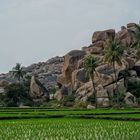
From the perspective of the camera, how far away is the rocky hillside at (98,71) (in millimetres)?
105250

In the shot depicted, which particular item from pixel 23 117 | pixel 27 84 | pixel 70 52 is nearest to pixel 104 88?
pixel 70 52

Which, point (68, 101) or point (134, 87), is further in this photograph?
point (68, 101)

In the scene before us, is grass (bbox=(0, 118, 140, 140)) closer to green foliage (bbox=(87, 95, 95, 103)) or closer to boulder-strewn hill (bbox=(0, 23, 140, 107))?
boulder-strewn hill (bbox=(0, 23, 140, 107))

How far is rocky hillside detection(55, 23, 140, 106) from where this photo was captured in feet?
345

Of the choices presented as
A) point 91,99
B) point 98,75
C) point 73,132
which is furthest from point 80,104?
point 73,132

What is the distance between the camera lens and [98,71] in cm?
10975

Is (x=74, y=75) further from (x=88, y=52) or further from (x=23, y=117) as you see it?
(x=23, y=117)

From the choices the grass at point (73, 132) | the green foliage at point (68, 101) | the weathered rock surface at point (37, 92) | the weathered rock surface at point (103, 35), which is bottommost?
the grass at point (73, 132)

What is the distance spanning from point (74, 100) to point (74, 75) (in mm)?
9597

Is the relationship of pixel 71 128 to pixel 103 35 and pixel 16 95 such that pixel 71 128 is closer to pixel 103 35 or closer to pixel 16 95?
pixel 16 95

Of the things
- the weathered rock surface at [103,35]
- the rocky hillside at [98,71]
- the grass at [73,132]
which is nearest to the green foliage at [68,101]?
the rocky hillside at [98,71]

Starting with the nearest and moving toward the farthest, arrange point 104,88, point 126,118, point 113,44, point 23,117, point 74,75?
point 126,118, point 23,117, point 113,44, point 104,88, point 74,75

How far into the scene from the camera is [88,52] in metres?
126

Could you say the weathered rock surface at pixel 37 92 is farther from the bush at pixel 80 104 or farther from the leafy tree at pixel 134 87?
the leafy tree at pixel 134 87
